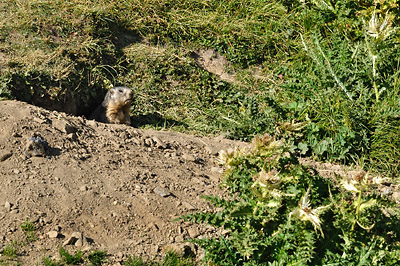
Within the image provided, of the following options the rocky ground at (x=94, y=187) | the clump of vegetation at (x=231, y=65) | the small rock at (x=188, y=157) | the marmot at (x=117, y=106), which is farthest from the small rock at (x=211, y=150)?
the marmot at (x=117, y=106)

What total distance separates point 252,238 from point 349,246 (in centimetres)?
62

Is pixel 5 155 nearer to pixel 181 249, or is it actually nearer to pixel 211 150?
pixel 181 249

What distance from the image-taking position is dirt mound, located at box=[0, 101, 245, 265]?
454 centimetres

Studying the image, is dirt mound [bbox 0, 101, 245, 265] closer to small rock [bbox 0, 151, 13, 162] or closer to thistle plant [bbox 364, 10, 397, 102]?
small rock [bbox 0, 151, 13, 162]

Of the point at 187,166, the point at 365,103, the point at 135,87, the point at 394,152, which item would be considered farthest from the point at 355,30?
the point at 187,166

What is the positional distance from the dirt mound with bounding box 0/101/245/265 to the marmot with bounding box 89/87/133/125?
3.38 ft

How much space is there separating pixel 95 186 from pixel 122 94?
2.40 metres

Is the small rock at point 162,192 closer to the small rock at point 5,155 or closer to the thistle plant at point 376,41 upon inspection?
the small rock at point 5,155

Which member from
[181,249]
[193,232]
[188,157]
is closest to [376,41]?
[188,157]

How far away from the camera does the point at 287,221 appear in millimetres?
3926

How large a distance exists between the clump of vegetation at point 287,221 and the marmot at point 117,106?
321 centimetres

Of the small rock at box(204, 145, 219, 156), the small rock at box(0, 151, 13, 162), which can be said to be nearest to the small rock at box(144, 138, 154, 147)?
the small rock at box(204, 145, 219, 156)

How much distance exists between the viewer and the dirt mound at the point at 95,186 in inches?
179

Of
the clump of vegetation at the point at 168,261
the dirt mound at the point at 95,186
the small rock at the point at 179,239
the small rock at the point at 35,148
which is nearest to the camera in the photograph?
the clump of vegetation at the point at 168,261
